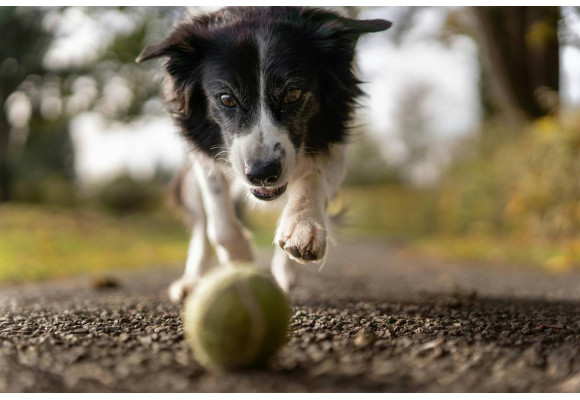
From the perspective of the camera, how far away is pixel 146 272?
7617 millimetres

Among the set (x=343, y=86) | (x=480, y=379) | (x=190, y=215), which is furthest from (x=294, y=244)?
(x=190, y=215)

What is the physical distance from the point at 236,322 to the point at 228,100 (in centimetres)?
177

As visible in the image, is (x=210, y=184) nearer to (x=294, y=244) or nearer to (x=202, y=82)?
(x=202, y=82)

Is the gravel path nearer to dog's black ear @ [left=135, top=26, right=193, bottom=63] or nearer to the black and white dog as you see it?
the black and white dog

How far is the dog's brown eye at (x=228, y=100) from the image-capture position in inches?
129

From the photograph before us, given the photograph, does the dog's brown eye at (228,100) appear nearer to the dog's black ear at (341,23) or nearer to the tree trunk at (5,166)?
the dog's black ear at (341,23)

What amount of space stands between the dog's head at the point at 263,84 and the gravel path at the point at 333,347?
1.00 m

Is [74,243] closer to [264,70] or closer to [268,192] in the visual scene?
[268,192]


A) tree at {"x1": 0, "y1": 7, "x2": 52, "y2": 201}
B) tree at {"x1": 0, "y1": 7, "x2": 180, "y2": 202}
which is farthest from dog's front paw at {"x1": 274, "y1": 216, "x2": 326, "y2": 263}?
tree at {"x1": 0, "y1": 7, "x2": 52, "y2": 201}

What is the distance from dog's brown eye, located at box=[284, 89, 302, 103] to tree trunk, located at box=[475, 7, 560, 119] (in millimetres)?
7103

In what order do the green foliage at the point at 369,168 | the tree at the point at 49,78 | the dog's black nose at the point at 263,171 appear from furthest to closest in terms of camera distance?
the green foliage at the point at 369,168, the tree at the point at 49,78, the dog's black nose at the point at 263,171

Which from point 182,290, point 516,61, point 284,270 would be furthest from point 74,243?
point 516,61

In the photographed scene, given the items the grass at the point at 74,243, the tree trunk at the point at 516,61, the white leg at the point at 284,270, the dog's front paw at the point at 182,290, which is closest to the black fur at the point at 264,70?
the white leg at the point at 284,270

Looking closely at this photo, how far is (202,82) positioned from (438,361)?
2400 mm
